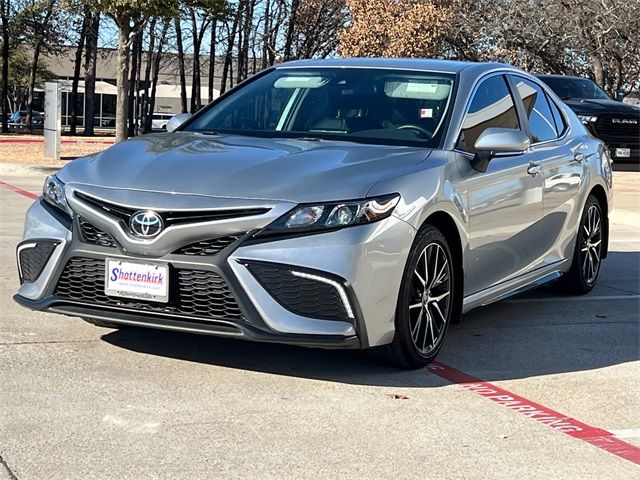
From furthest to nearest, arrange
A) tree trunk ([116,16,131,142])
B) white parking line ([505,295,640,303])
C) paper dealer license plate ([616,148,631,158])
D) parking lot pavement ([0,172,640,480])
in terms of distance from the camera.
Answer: tree trunk ([116,16,131,142]), paper dealer license plate ([616,148,631,158]), white parking line ([505,295,640,303]), parking lot pavement ([0,172,640,480])

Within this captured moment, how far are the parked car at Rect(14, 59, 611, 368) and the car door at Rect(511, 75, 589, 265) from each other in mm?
327

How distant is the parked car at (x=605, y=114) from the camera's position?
68.9 ft

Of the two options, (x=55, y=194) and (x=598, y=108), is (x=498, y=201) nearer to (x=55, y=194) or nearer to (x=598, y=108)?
(x=55, y=194)

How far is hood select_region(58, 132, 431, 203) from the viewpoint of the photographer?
486 centimetres

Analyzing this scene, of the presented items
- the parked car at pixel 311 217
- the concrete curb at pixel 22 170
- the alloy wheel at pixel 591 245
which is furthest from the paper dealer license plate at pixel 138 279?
the concrete curb at pixel 22 170

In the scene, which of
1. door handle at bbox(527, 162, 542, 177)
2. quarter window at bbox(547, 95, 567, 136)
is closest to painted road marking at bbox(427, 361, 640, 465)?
door handle at bbox(527, 162, 542, 177)

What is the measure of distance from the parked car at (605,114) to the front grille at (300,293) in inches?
659

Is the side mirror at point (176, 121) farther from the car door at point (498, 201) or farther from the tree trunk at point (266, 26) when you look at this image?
the tree trunk at point (266, 26)

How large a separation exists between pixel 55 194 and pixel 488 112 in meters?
2.65

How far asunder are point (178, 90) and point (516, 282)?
7946cm

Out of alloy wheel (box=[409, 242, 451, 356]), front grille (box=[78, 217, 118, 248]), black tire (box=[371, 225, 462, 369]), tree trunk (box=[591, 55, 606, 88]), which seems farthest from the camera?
tree trunk (box=[591, 55, 606, 88])

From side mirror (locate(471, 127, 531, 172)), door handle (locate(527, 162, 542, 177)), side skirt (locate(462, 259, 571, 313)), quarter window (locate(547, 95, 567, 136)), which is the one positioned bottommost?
side skirt (locate(462, 259, 571, 313))

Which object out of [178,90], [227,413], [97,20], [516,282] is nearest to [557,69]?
[97,20]

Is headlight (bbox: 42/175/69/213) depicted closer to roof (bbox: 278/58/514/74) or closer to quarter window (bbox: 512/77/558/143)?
roof (bbox: 278/58/514/74)
